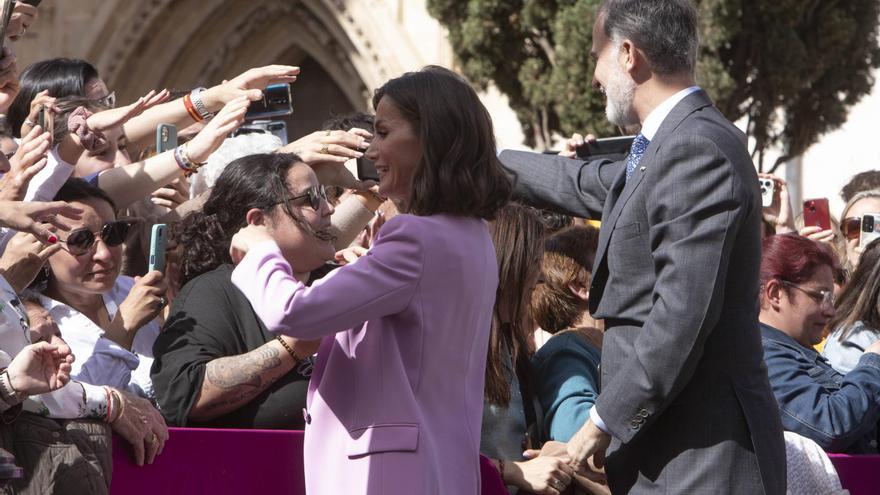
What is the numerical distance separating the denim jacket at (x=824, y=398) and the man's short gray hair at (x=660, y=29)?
1408mm

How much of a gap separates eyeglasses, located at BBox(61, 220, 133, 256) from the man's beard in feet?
5.54

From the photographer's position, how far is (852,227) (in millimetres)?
6797

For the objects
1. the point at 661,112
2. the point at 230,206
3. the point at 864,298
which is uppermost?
the point at 661,112

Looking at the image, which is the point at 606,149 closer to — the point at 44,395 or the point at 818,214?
the point at 44,395

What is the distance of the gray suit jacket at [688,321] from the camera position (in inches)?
142

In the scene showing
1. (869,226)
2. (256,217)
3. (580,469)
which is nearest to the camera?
(256,217)

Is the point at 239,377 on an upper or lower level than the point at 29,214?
lower

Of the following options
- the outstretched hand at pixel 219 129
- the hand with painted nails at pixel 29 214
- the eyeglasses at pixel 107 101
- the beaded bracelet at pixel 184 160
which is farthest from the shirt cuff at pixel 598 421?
the eyeglasses at pixel 107 101

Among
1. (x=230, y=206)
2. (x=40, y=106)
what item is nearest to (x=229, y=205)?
(x=230, y=206)

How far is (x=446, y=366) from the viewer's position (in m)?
3.55

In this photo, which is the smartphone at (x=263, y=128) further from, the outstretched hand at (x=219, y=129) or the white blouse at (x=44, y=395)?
the white blouse at (x=44, y=395)

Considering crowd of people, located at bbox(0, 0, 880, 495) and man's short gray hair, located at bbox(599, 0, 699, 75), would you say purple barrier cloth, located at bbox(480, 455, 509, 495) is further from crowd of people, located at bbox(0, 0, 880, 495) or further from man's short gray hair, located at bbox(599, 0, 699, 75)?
man's short gray hair, located at bbox(599, 0, 699, 75)

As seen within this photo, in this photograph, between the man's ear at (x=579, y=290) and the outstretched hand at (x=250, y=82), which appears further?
the outstretched hand at (x=250, y=82)

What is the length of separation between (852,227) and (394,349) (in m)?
3.88
